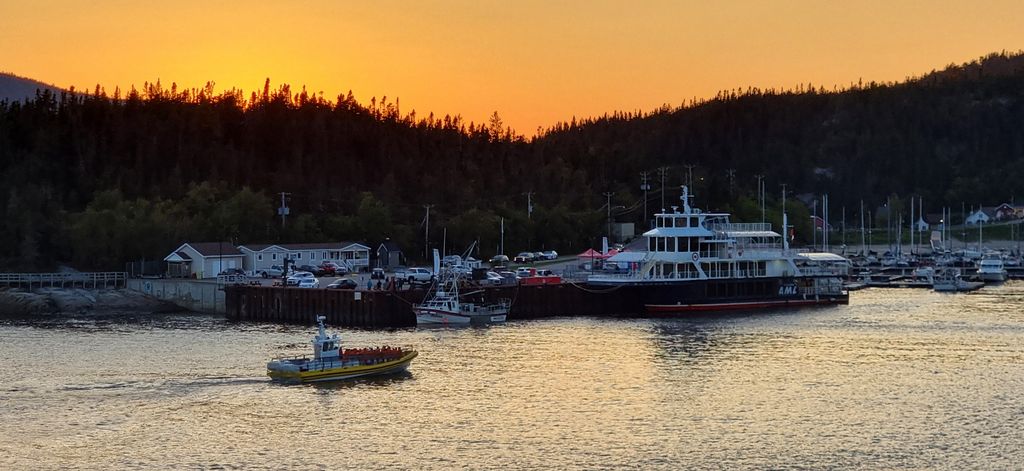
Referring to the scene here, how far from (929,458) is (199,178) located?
4426 inches

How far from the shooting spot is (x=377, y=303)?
76312 millimetres

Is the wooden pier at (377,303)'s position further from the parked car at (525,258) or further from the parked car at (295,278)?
the parked car at (525,258)

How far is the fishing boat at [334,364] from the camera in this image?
2094 inches

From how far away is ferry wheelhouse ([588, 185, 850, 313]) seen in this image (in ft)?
278

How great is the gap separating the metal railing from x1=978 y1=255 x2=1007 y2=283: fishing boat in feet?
243

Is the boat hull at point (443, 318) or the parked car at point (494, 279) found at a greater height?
the parked car at point (494, 279)

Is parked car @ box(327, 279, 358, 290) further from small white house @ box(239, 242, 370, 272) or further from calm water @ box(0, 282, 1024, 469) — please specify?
small white house @ box(239, 242, 370, 272)

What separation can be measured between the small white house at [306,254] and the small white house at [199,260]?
152cm

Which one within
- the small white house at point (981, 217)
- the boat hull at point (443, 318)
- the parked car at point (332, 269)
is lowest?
the boat hull at point (443, 318)

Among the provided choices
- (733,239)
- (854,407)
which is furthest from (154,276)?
(854,407)

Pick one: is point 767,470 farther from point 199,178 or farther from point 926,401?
point 199,178

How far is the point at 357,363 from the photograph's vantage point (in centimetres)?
5469

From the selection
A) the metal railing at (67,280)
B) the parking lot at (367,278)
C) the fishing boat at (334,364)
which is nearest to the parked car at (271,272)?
the parking lot at (367,278)

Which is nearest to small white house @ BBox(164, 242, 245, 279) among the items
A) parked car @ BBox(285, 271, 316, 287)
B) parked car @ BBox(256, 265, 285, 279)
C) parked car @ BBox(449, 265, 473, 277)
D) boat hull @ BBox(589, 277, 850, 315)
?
parked car @ BBox(256, 265, 285, 279)
